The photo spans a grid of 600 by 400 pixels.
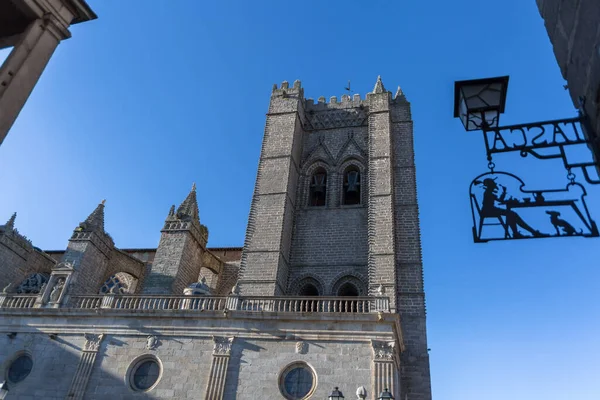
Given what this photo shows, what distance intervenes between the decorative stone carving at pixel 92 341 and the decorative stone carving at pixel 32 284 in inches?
270

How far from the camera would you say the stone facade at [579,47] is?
2627mm

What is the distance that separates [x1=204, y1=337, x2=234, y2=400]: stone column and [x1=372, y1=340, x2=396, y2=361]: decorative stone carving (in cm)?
411

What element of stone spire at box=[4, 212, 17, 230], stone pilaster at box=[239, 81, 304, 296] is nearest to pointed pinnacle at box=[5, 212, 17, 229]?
stone spire at box=[4, 212, 17, 230]

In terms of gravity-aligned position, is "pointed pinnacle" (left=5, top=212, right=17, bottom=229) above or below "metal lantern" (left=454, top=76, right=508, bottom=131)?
above

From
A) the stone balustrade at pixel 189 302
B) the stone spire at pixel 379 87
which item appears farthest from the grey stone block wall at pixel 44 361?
the stone spire at pixel 379 87

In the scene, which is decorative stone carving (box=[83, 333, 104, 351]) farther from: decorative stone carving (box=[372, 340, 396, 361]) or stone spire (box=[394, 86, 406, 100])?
stone spire (box=[394, 86, 406, 100])

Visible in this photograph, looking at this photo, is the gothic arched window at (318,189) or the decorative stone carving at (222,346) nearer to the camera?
the decorative stone carving at (222,346)

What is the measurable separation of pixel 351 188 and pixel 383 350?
32.6ft

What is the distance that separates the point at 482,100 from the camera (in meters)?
3.41

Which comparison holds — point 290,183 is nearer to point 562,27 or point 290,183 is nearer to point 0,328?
point 0,328

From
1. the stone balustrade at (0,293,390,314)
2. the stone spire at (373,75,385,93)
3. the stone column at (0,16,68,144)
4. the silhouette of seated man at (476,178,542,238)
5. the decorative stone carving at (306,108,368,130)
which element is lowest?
the silhouette of seated man at (476,178,542,238)

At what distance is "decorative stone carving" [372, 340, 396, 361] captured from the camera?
12047 mm

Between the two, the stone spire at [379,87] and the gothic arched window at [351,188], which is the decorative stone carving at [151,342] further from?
the stone spire at [379,87]

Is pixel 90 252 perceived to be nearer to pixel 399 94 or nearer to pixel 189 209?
pixel 189 209
